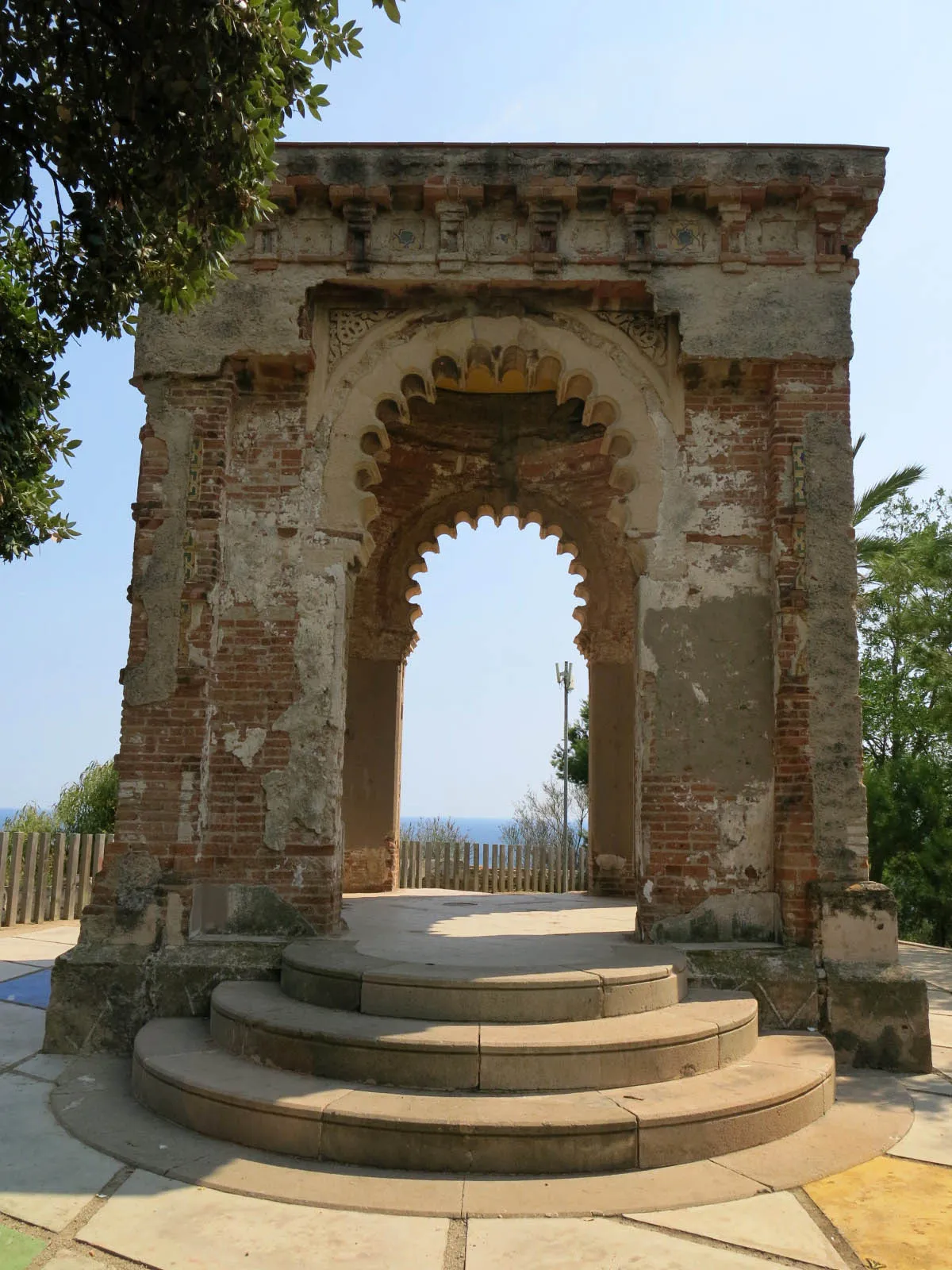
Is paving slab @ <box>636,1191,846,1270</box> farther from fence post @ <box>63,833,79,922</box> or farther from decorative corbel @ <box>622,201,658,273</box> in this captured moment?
fence post @ <box>63,833,79,922</box>

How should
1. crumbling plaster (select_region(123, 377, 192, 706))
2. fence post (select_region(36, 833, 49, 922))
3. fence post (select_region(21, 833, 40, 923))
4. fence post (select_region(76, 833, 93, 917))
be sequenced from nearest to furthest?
crumbling plaster (select_region(123, 377, 192, 706)) → fence post (select_region(21, 833, 40, 923)) → fence post (select_region(36, 833, 49, 922)) → fence post (select_region(76, 833, 93, 917))

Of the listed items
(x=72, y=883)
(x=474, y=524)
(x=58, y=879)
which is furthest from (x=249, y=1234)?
(x=72, y=883)

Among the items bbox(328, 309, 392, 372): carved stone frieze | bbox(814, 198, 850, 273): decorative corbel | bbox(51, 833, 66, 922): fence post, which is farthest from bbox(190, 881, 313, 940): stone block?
bbox(51, 833, 66, 922): fence post

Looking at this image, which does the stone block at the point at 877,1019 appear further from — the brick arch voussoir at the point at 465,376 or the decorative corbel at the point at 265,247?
the decorative corbel at the point at 265,247

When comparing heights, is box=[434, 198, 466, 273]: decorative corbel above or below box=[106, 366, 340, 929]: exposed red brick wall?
above

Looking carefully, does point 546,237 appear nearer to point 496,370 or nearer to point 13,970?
point 496,370

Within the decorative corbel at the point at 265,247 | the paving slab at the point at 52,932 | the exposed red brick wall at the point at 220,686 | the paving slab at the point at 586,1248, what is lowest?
the paving slab at the point at 52,932

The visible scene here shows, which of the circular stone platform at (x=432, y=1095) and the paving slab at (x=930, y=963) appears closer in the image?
the circular stone platform at (x=432, y=1095)

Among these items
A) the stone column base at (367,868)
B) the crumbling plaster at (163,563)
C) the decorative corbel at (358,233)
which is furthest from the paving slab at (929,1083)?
the decorative corbel at (358,233)

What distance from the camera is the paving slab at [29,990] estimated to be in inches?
304

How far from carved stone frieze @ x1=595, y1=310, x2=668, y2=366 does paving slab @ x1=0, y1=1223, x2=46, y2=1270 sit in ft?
21.1

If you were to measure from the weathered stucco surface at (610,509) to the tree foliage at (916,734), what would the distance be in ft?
27.7

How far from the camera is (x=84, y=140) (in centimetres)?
454

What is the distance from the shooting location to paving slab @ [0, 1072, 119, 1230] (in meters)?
3.99
